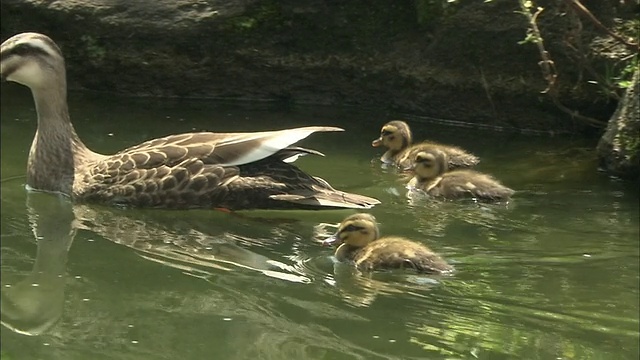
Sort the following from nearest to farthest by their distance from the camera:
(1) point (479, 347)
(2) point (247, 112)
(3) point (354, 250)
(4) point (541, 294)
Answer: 1. (1) point (479, 347)
2. (4) point (541, 294)
3. (3) point (354, 250)
4. (2) point (247, 112)

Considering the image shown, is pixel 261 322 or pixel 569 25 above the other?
pixel 569 25

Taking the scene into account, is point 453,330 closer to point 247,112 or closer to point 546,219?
point 546,219

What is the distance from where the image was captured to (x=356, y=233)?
17.6 ft

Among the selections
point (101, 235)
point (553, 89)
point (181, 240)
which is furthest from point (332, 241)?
point (553, 89)

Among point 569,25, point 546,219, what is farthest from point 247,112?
point 546,219

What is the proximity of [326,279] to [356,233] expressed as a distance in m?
0.37

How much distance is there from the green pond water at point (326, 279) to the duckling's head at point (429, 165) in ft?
0.54

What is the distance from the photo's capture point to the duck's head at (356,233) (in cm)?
536

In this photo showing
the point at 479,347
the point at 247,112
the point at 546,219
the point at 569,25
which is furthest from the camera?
the point at 247,112

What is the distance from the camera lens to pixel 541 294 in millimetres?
4883

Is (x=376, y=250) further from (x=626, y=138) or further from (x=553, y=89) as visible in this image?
(x=553, y=89)

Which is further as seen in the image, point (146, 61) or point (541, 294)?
point (146, 61)

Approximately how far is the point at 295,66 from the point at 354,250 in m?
3.49

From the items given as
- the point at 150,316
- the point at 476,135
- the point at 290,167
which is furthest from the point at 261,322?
Answer: the point at 476,135
